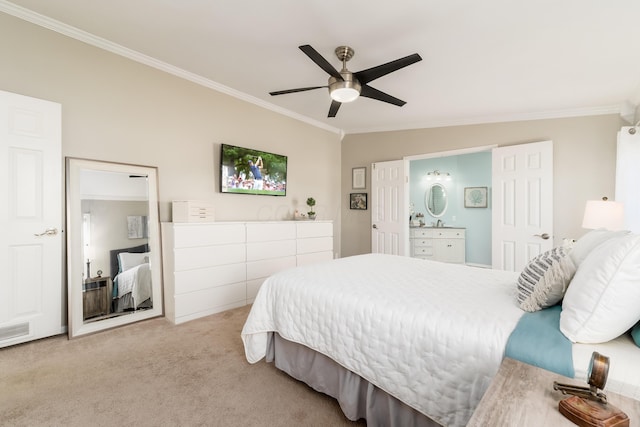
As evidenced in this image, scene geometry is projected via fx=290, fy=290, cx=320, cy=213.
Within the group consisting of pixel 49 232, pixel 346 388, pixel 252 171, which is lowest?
pixel 346 388

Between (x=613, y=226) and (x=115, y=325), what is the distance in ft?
16.0

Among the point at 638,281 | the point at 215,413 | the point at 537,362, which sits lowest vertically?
the point at 215,413

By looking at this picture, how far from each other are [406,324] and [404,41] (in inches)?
92.2

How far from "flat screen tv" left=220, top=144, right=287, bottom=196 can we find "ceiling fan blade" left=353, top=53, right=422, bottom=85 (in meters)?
1.93

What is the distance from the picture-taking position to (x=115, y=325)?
272cm

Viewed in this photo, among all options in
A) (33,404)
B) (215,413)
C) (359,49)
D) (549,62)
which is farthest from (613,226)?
(33,404)

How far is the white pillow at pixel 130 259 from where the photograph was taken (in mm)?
2836

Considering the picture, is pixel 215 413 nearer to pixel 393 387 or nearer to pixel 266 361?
pixel 266 361

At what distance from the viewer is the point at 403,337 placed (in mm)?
1334

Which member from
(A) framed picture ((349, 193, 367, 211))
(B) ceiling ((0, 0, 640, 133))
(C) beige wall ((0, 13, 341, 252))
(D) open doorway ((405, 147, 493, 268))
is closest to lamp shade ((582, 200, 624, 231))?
(B) ceiling ((0, 0, 640, 133))

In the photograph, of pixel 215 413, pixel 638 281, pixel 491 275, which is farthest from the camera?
pixel 491 275

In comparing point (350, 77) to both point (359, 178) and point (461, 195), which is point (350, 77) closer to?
point (359, 178)

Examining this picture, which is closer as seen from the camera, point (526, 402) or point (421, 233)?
point (526, 402)

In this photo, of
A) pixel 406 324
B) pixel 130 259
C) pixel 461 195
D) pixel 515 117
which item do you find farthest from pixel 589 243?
pixel 461 195
